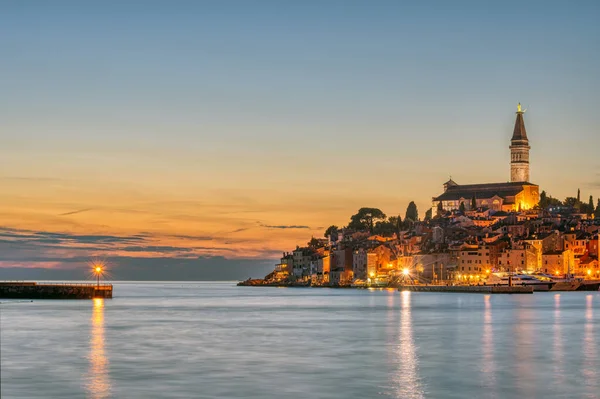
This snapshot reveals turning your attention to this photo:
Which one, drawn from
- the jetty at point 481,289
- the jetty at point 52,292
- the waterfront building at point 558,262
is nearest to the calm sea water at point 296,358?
the jetty at point 52,292

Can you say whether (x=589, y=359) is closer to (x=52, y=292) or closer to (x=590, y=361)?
(x=590, y=361)

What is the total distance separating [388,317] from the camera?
3206 inches

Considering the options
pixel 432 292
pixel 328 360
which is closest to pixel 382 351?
pixel 328 360

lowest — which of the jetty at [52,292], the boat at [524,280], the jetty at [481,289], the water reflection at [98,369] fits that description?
the water reflection at [98,369]

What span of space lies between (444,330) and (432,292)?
118 metres

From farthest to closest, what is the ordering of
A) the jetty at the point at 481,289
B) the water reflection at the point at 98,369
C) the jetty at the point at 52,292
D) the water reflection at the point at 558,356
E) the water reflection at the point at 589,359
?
the jetty at the point at 481,289 < the jetty at the point at 52,292 < the water reflection at the point at 558,356 < the water reflection at the point at 589,359 < the water reflection at the point at 98,369

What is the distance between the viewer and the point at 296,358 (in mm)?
43406

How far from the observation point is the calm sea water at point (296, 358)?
108 feet

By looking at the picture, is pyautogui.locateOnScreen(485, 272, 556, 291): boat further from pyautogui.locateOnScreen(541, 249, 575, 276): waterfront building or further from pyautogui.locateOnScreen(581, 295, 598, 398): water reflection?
pyautogui.locateOnScreen(581, 295, 598, 398): water reflection

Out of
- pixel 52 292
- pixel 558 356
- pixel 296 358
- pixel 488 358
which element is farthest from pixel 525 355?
pixel 52 292

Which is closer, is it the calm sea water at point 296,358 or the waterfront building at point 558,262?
the calm sea water at point 296,358

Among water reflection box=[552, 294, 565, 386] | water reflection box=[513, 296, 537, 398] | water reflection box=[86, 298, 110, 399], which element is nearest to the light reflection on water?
water reflection box=[552, 294, 565, 386]

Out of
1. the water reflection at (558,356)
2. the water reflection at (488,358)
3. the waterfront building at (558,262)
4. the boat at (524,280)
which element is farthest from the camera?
the waterfront building at (558,262)

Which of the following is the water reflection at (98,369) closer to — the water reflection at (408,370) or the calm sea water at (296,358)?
the calm sea water at (296,358)
